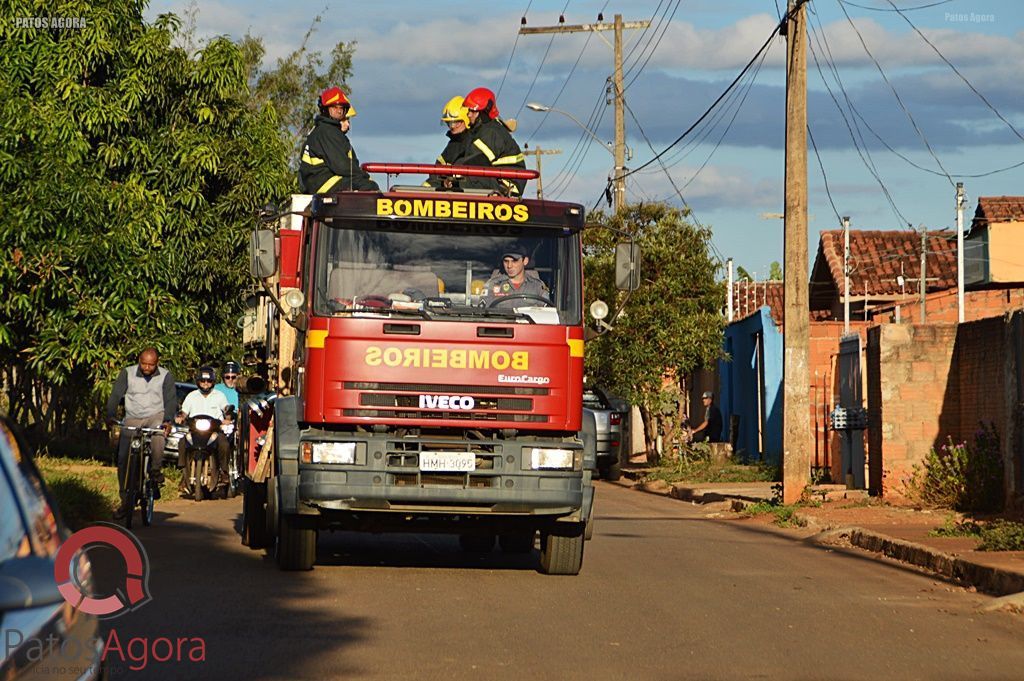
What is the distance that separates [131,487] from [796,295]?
8.97 m

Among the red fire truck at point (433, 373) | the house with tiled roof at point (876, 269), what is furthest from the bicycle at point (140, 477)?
the house with tiled roof at point (876, 269)

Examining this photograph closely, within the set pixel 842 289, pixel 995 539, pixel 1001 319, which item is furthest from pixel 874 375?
pixel 842 289

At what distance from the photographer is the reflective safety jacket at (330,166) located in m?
12.5

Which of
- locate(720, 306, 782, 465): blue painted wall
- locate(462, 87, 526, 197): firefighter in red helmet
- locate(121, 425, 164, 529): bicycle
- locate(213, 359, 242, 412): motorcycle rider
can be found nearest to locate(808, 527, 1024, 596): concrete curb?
locate(462, 87, 526, 197): firefighter in red helmet

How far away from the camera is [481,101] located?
43.7ft

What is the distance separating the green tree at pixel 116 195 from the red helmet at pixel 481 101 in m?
9.50

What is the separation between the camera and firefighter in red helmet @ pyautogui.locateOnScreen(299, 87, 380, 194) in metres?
12.5

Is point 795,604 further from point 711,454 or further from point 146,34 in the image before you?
point 711,454

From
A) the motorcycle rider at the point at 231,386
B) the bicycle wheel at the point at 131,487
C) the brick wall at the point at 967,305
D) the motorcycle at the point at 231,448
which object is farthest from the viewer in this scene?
the brick wall at the point at 967,305

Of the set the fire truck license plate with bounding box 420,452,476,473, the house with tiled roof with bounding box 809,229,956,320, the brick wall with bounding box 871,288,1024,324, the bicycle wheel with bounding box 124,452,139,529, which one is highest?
the house with tiled roof with bounding box 809,229,956,320

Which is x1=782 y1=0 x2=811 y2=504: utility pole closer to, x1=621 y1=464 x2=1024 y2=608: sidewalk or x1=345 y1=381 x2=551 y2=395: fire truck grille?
x1=621 y1=464 x2=1024 y2=608: sidewalk

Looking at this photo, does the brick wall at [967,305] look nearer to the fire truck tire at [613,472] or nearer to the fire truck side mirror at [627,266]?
the fire truck tire at [613,472]

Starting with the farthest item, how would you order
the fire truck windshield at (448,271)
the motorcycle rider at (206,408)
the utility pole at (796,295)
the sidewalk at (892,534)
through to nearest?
1. the motorcycle rider at (206,408)
2. the utility pole at (796,295)
3. the sidewalk at (892,534)
4. the fire truck windshield at (448,271)

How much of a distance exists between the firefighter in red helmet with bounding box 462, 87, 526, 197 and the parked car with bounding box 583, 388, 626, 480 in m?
15.2
